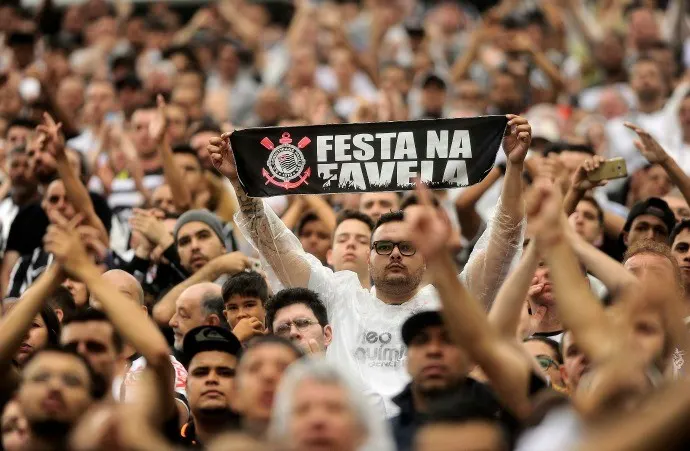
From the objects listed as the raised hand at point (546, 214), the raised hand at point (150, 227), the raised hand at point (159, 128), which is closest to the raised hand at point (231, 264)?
the raised hand at point (150, 227)

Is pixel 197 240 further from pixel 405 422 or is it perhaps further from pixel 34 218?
pixel 405 422

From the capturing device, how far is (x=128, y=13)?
1930 cm

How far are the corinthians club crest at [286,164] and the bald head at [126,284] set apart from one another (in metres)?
1.23

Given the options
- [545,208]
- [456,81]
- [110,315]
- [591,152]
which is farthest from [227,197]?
[545,208]

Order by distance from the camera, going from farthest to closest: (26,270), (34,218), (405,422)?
(34,218) < (26,270) < (405,422)

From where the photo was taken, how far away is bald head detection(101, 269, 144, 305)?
998 cm

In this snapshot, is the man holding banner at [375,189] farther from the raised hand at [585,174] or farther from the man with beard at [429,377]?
the man with beard at [429,377]

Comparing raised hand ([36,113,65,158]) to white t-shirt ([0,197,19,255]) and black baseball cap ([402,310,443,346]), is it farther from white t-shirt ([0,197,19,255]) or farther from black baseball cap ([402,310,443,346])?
black baseball cap ([402,310,443,346])

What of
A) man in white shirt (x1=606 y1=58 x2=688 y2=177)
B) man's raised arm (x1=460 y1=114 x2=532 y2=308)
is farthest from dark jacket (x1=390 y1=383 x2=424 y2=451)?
man in white shirt (x1=606 y1=58 x2=688 y2=177)

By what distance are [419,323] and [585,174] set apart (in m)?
2.78

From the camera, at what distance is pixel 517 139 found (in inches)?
358

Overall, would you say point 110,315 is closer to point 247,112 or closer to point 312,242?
point 312,242

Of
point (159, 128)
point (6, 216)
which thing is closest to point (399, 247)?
point (159, 128)

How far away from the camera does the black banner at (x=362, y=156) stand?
9.42 metres
